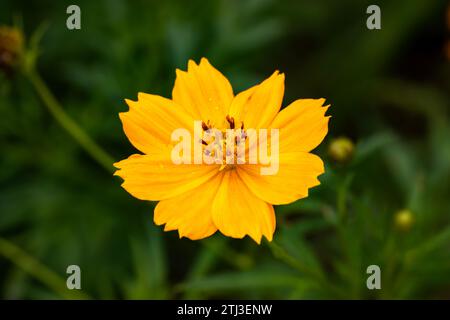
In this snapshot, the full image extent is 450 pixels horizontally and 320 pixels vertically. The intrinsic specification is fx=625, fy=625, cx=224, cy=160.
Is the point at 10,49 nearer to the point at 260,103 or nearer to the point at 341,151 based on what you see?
the point at 260,103

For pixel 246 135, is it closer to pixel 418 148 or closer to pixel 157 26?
pixel 157 26

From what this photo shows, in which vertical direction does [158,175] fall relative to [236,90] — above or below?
below

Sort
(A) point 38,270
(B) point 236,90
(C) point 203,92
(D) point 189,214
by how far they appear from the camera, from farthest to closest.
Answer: (B) point 236,90
(A) point 38,270
(C) point 203,92
(D) point 189,214

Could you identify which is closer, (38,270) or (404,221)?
(404,221)

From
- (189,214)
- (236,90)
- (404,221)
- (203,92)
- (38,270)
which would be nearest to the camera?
(189,214)

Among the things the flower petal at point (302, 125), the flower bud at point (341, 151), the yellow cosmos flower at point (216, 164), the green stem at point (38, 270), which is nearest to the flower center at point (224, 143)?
the yellow cosmos flower at point (216, 164)

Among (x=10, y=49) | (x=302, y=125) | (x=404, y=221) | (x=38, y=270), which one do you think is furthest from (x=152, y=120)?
(x=38, y=270)

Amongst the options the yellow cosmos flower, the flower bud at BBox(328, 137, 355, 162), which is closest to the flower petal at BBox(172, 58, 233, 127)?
the yellow cosmos flower

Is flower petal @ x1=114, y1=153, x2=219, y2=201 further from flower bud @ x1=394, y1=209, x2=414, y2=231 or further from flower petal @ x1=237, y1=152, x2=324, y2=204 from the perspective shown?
flower bud @ x1=394, y1=209, x2=414, y2=231
